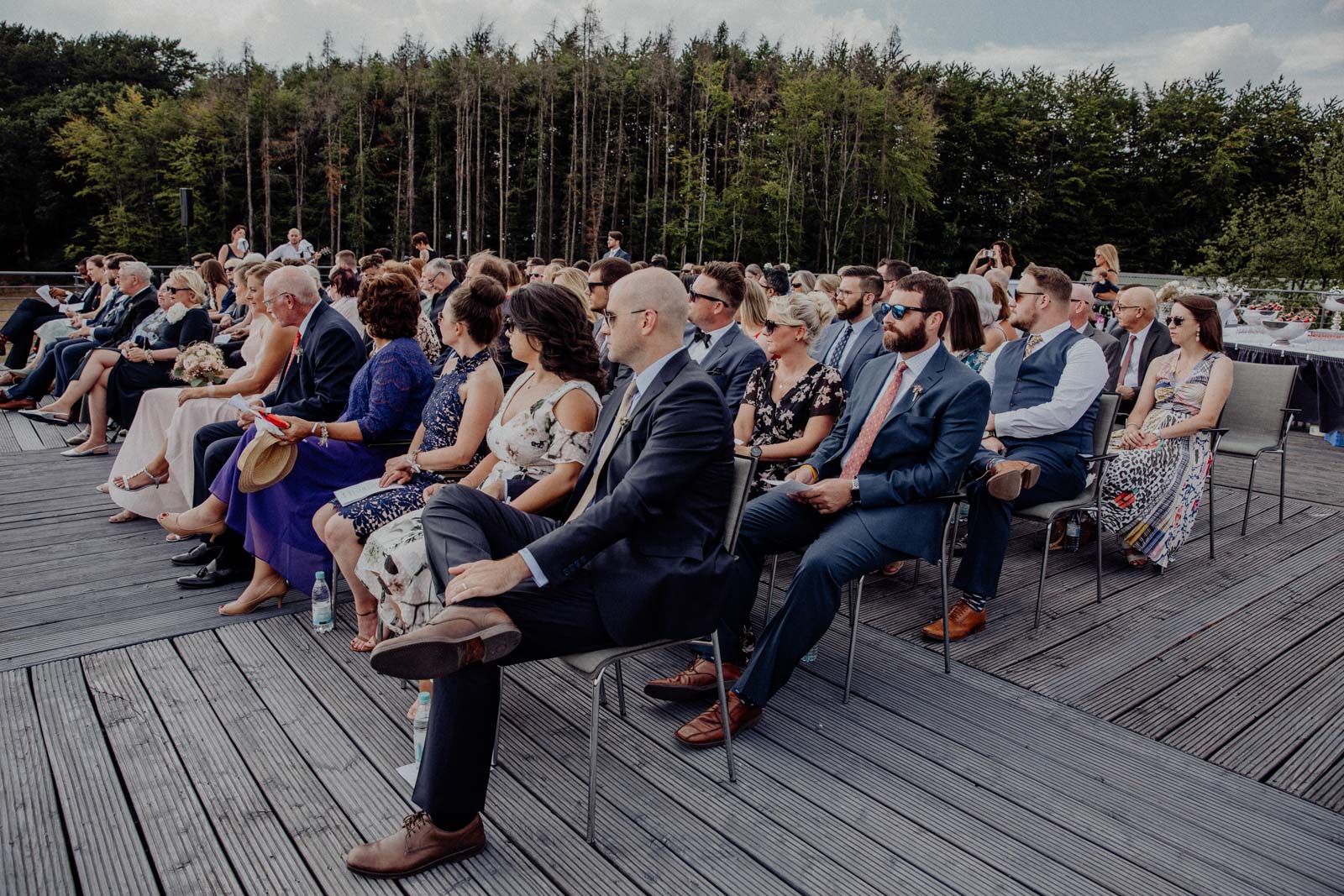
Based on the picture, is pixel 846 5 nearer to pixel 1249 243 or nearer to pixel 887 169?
pixel 887 169

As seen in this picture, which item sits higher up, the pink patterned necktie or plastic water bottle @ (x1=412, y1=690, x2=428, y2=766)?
the pink patterned necktie

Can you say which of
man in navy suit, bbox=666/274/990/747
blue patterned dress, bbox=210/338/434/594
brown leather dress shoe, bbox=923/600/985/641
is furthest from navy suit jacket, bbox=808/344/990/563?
blue patterned dress, bbox=210/338/434/594

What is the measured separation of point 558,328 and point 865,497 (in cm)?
120

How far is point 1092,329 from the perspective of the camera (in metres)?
4.69

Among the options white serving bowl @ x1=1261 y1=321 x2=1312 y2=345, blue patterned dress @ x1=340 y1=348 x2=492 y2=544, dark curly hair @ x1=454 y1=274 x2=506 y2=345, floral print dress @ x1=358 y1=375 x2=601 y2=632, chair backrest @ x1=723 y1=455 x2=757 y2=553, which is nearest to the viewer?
chair backrest @ x1=723 y1=455 x2=757 y2=553

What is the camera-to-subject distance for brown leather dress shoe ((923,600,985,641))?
11.0 ft

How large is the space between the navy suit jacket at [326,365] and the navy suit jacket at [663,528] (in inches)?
88.0

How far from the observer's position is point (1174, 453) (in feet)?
14.1

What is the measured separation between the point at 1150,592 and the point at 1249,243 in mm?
18164

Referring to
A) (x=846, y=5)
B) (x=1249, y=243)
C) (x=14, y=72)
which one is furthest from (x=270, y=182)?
(x=1249, y=243)

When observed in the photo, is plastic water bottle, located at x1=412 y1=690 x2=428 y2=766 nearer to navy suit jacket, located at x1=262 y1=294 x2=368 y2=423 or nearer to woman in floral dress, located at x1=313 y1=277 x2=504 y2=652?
woman in floral dress, located at x1=313 y1=277 x2=504 y2=652

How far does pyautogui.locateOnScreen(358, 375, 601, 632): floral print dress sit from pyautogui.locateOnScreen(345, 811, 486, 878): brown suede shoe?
55 cm

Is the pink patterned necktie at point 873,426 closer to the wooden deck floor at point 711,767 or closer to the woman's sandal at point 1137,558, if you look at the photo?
the wooden deck floor at point 711,767

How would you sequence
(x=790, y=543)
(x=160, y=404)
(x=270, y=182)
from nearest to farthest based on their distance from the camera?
(x=790, y=543), (x=160, y=404), (x=270, y=182)
